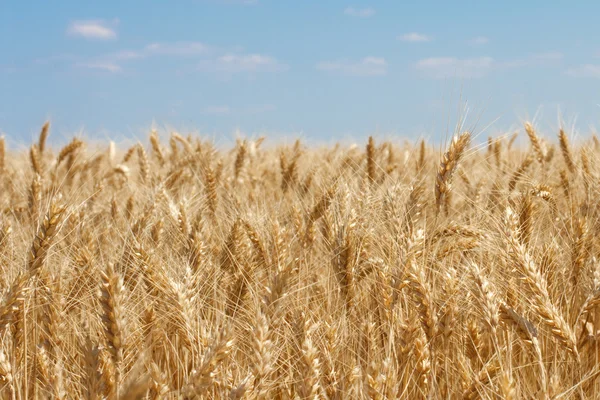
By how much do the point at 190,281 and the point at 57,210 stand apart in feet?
1.44

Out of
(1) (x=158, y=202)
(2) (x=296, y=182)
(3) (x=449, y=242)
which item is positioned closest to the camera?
(3) (x=449, y=242)

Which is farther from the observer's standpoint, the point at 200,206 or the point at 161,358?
the point at 200,206

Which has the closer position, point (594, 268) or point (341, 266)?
point (594, 268)

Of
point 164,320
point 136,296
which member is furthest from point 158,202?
point 164,320

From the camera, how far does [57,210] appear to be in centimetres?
185

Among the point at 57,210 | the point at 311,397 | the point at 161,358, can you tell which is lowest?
the point at 161,358

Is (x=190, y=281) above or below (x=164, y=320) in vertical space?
above

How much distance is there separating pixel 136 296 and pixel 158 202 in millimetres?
956

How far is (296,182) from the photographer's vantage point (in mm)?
4691

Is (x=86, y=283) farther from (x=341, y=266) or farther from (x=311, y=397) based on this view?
(x=311, y=397)

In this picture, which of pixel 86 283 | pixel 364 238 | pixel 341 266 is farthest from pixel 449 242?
pixel 86 283

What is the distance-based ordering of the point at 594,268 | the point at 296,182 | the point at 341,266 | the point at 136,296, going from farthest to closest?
the point at 296,182 → the point at 136,296 → the point at 341,266 → the point at 594,268

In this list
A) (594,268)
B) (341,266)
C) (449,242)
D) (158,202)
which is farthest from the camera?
(158,202)

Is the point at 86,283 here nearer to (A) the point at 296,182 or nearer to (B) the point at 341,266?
(B) the point at 341,266
